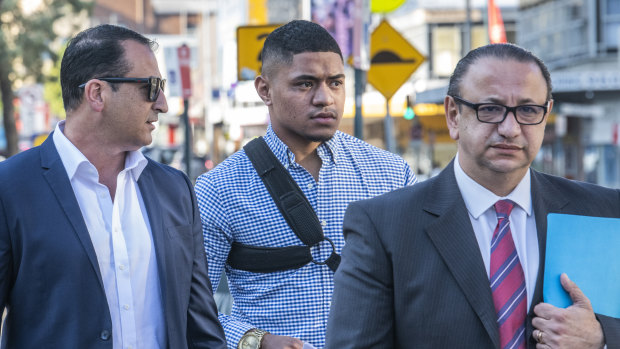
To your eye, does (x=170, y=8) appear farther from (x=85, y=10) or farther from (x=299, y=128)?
(x=299, y=128)

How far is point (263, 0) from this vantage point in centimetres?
5303

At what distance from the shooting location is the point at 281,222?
146 inches

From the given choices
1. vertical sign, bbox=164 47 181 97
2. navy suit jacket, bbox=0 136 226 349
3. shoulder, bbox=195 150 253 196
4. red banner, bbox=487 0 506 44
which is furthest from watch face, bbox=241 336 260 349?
red banner, bbox=487 0 506 44

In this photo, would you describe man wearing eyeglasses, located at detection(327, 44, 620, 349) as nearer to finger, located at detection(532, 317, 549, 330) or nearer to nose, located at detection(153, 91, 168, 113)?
finger, located at detection(532, 317, 549, 330)

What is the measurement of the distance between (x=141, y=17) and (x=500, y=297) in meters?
100

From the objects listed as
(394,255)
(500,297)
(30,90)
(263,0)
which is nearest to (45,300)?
(394,255)

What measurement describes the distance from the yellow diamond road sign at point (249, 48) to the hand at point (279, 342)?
24.4ft

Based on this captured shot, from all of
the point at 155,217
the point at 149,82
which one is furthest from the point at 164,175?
the point at 149,82

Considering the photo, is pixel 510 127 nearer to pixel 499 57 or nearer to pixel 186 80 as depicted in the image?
pixel 499 57

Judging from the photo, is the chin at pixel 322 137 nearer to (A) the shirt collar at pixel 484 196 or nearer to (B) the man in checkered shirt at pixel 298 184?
(B) the man in checkered shirt at pixel 298 184

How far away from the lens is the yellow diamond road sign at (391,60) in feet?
37.9

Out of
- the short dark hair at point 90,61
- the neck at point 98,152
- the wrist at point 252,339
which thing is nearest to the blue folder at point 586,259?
the wrist at point 252,339

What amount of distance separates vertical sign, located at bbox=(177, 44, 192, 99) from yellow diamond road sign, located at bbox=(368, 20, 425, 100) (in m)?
3.80

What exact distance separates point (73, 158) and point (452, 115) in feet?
4.24
